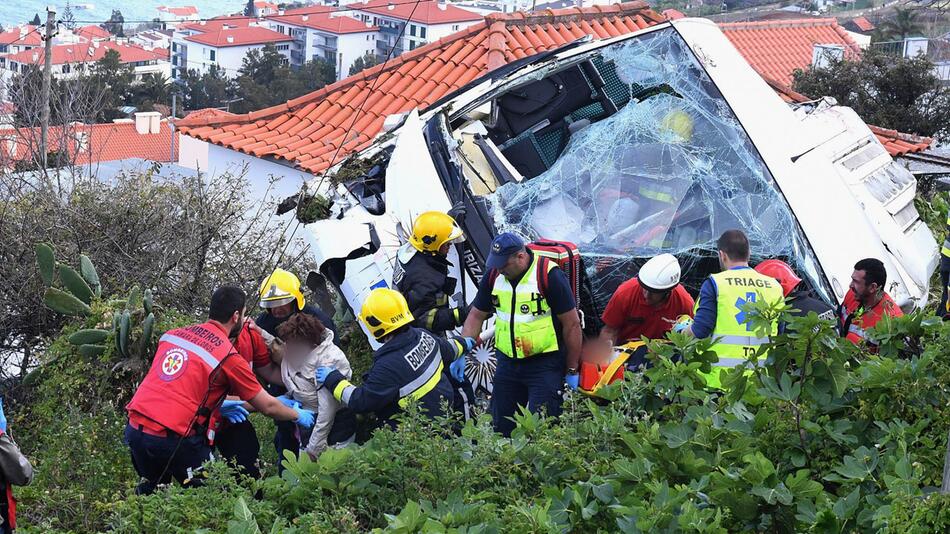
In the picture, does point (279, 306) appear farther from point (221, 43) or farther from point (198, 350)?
point (221, 43)

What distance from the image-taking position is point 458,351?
18.7ft

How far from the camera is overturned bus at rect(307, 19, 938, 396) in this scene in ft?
21.4

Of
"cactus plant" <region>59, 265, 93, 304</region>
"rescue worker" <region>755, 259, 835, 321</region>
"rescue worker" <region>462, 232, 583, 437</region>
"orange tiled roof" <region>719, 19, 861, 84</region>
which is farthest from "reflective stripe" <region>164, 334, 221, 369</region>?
"orange tiled roof" <region>719, 19, 861, 84</region>

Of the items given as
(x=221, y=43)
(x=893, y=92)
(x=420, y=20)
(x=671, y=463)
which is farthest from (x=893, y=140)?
(x=221, y=43)

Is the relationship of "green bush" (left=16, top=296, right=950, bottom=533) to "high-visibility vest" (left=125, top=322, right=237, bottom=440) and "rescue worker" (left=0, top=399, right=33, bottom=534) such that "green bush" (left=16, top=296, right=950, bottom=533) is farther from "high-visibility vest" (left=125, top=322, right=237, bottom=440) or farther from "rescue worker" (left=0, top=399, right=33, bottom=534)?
"high-visibility vest" (left=125, top=322, right=237, bottom=440)

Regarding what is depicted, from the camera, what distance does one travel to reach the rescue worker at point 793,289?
5676 millimetres

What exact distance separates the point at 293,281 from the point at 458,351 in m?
1.06

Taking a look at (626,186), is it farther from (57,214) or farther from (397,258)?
(57,214)

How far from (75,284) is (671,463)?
453 centimetres

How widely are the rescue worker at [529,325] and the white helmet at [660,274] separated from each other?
0.42 meters

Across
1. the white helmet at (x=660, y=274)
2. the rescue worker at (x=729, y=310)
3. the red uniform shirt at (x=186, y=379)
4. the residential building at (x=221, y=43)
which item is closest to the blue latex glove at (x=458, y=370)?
the white helmet at (x=660, y=274)

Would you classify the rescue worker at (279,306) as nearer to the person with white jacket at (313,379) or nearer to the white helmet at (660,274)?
the person with white jacket at (313,379)

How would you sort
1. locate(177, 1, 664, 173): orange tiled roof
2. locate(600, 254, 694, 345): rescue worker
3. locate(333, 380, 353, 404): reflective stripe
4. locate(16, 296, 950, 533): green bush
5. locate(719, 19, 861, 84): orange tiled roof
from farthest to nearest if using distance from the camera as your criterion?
locate(719, 19, 861, 84): orange tiled roof, locate(177, 1, 664, 173): orange tiled roof, locate(600, 254, 694, 345): rescue worker, locate(333, 380, 353, 404): reflective stripe, locate(16, 296, 950, 533): green bush

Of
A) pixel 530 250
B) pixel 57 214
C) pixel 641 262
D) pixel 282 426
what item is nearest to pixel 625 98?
pixel 641 262
